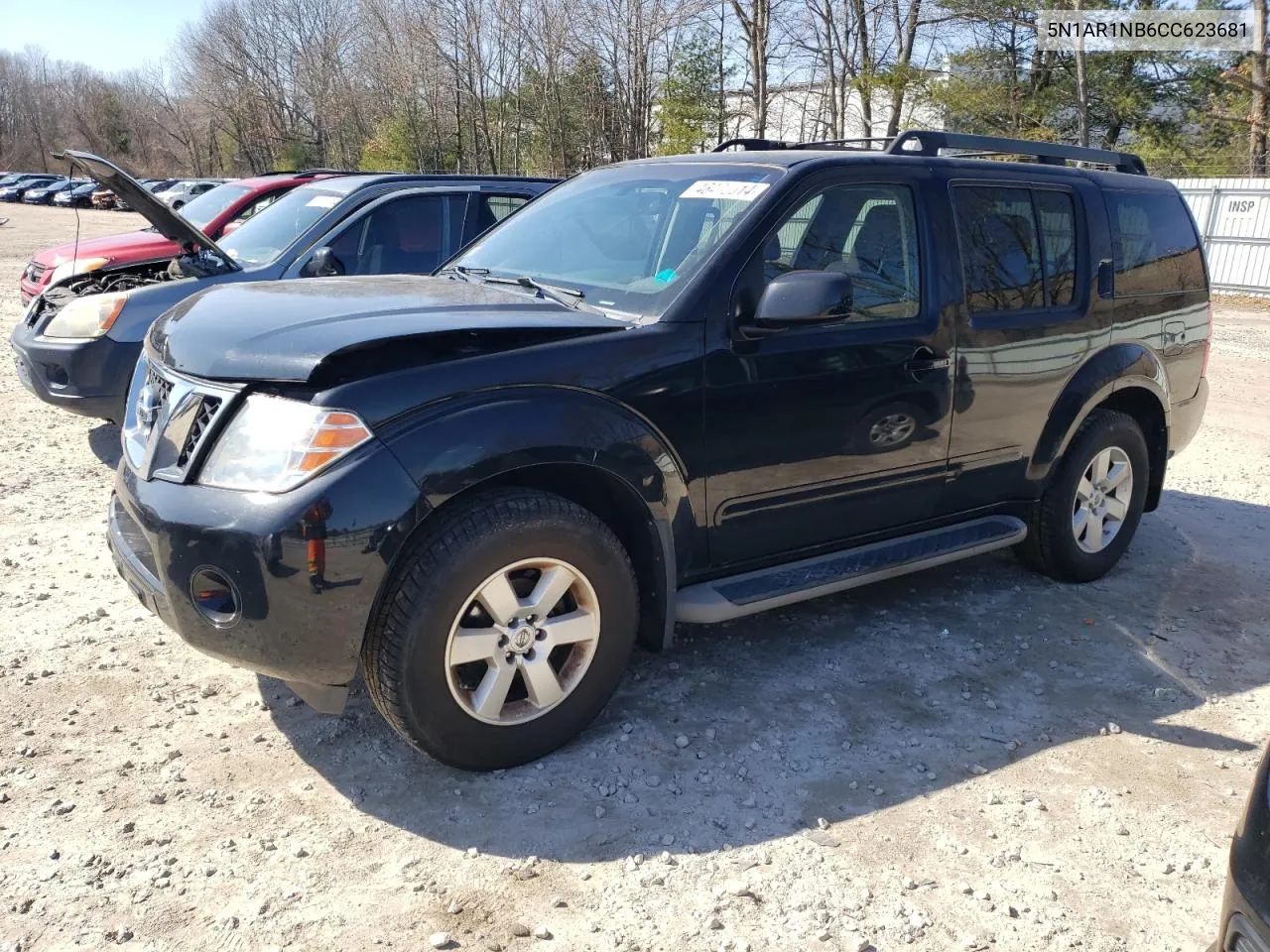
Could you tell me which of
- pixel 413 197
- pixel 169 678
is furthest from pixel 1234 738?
pixel 413 197

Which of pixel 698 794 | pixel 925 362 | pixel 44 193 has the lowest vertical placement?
pixel 698 794

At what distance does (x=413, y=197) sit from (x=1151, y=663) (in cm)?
567

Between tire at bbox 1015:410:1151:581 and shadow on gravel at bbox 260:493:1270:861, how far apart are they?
15 cm

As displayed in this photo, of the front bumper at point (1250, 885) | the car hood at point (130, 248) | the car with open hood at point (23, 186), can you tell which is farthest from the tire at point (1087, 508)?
the car with open hood at point (23, 186)

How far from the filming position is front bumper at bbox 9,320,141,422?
230 inches

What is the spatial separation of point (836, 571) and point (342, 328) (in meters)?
2.03

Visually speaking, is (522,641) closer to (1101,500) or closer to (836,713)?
(836,713)

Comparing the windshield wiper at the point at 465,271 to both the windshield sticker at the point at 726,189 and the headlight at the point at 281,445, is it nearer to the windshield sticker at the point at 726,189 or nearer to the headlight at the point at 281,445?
the windshield sticker at the point at 726,189

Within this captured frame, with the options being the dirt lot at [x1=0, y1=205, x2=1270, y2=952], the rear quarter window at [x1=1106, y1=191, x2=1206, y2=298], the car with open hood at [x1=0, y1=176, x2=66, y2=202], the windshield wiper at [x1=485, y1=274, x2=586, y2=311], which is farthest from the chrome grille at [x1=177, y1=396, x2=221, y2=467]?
the car with open hood at [x1=0, y1=176, x2=66, y2=202]

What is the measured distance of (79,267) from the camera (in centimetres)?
731

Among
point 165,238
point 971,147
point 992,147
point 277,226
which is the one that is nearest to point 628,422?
point 971,147

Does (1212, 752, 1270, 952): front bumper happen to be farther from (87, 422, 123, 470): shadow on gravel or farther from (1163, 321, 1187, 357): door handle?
(87, 422, 123, 470): shadow on gravel

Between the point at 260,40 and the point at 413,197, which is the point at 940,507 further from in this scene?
the point at 260,40

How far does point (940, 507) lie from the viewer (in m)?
4.20
